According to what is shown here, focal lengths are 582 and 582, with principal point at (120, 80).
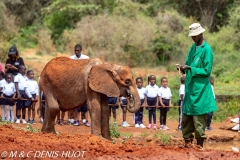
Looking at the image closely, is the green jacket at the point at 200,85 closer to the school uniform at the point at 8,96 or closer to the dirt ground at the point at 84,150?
the dirt ground at the point at 84,150

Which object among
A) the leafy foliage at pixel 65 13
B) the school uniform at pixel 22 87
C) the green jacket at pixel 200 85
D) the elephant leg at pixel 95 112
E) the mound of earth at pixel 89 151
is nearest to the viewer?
the mound of earth at pixel 89 151

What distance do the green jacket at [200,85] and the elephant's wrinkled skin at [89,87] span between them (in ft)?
3.32

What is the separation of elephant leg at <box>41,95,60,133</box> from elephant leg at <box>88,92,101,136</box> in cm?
84

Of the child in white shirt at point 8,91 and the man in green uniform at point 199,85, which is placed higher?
the man in green uniform at point 199,85

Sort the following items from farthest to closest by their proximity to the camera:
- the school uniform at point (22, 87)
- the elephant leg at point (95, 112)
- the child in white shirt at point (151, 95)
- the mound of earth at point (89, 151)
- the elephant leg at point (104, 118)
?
1. the child in white shirt at point (151, 95)
2. the school uniform at point (22, 87)
3. the elephant leg at point (104, 118)
4. the elephant leg at point (95, 112)
5. the mound of earth at point (89, 151)

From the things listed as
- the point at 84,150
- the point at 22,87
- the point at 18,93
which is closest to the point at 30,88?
the point at 22,87

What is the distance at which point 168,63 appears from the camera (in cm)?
2580

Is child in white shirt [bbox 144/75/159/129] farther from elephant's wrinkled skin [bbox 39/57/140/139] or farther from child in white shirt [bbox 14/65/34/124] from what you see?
elephant's wrinkled skin [bbox 39/57/140/139]

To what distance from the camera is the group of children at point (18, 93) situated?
13.4 meters

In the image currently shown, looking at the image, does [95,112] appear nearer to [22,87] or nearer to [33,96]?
[22,87]

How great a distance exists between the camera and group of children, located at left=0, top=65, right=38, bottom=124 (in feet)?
44.0

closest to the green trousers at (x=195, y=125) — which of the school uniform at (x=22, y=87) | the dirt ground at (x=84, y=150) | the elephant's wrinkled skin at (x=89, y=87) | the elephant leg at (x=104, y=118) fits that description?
the elephant's wrinkled skin at (x=89, y=87)

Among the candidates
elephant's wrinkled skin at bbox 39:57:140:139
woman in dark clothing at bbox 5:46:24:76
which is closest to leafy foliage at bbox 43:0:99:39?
woman in dark clothing at bbox 5:46:24:76

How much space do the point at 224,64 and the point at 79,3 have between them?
12646 mm
